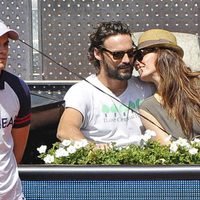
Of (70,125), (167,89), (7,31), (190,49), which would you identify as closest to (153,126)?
(167,89)

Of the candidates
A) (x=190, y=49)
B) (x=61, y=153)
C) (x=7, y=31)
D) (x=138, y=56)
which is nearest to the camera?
(x=7, y=31)

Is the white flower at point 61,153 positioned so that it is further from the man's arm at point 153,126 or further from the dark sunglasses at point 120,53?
the dark sunglasses at point 120,53

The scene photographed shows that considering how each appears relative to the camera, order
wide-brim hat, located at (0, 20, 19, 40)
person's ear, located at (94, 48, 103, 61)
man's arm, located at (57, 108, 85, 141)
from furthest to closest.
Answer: person's ear, located at (94, 48, 103, 61) < man's arm, located at (57, 108, 85, 141) < wide-brim hat, located at (0, 20, 19, 40)

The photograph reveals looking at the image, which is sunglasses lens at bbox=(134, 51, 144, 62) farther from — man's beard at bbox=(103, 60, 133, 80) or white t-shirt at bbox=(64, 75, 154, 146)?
white t-shirt at bbox=(64, 75, 154, 146)

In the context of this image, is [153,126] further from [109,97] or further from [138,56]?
[138,56]

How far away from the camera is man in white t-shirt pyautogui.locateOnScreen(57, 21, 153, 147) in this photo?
137 inches

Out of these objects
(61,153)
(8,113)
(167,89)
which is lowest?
(61,153)

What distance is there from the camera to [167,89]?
137 inches

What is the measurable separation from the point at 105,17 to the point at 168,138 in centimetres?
285

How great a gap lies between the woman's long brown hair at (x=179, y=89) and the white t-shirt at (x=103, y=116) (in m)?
0.24

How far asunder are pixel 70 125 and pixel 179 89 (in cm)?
63

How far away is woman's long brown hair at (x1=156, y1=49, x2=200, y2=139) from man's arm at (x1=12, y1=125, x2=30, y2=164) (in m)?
1.03

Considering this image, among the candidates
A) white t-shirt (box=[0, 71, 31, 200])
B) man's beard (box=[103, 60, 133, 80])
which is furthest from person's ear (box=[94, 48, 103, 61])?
white t-shirt (box=[0, 71, 31, 200])

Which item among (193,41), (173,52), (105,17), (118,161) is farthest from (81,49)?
(118,161)
